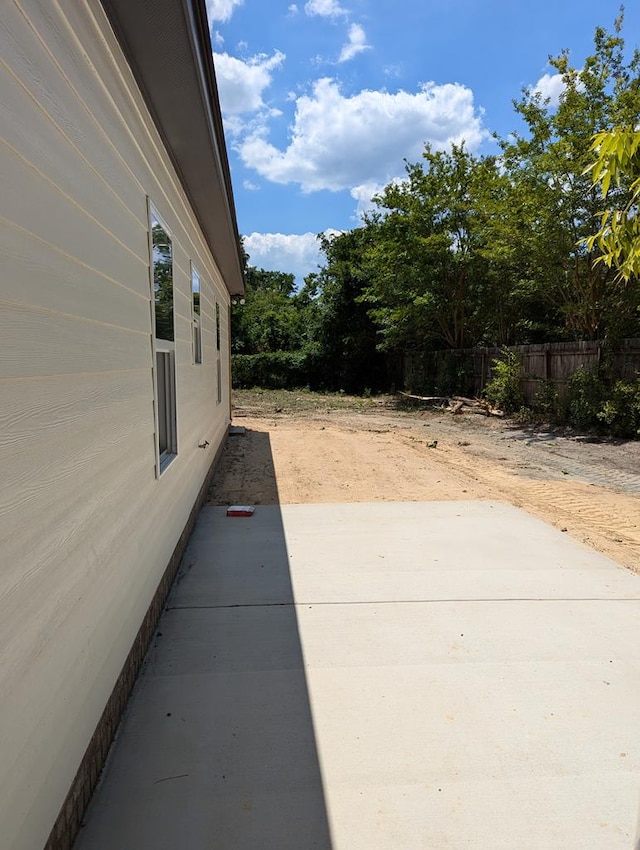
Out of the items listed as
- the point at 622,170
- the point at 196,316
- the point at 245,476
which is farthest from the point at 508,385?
the point at 622,170

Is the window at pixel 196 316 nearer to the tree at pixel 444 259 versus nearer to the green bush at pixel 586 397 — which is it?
the green bush at pixel 586 397

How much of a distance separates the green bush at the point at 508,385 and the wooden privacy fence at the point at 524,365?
0.14 m

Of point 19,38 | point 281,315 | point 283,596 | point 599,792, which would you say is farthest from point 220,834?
point 281,315

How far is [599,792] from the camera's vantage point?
6.37 ft

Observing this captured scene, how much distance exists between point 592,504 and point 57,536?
6208mm

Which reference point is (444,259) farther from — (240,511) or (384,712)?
(384,712)

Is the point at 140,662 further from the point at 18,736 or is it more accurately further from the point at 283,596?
the point at 18,736

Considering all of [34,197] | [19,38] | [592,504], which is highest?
[19,38]

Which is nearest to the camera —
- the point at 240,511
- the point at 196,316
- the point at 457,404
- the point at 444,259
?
the point at 240,511

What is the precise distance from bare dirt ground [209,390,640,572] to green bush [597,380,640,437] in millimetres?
483

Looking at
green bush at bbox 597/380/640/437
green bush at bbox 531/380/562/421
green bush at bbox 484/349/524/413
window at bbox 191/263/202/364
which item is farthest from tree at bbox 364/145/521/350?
window at bbox 191/263/202/364

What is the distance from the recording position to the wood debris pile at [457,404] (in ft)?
51.9

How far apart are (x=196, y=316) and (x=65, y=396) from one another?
4.39 m

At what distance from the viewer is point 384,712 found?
2.38 metres
